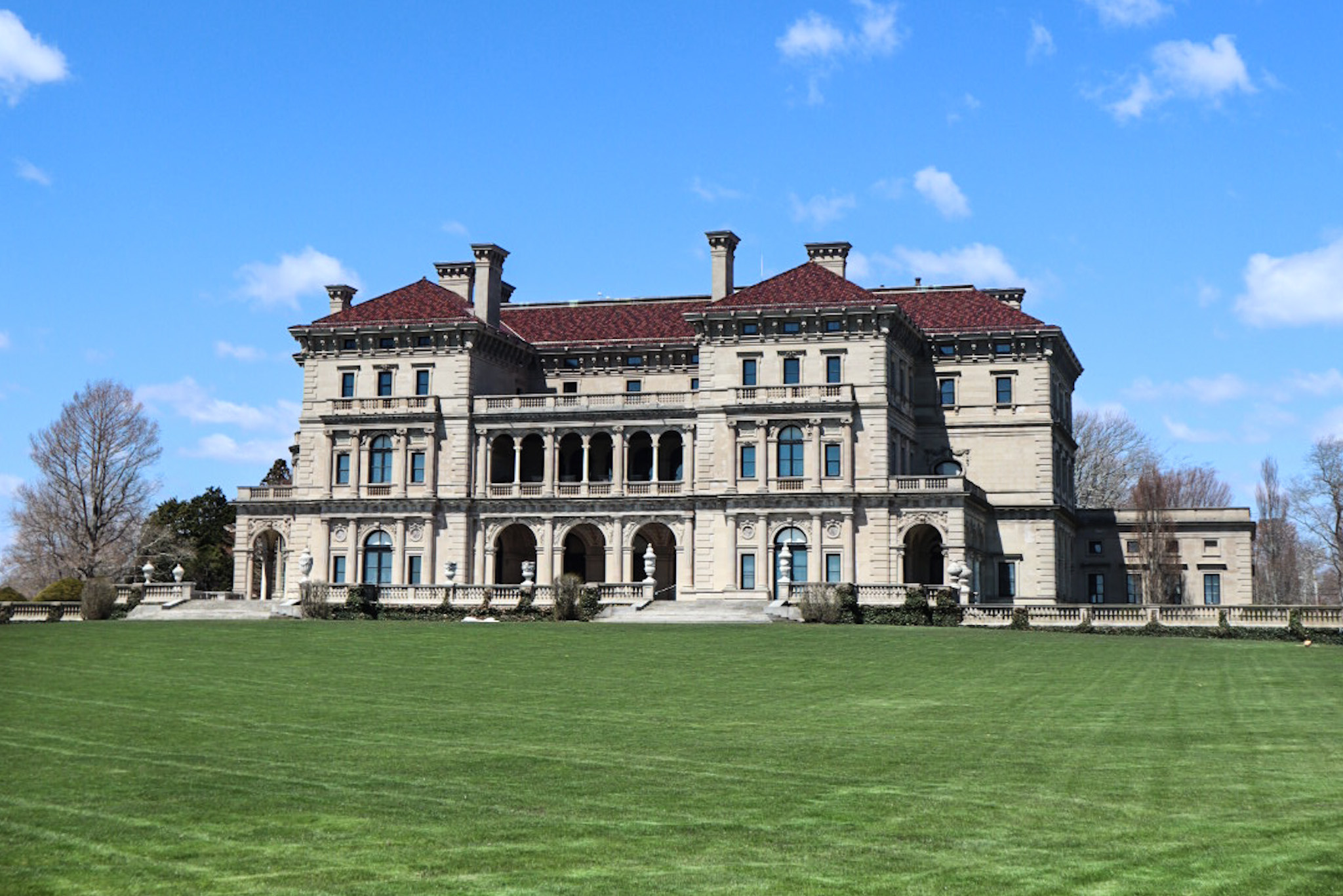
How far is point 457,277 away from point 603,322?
8.08 m

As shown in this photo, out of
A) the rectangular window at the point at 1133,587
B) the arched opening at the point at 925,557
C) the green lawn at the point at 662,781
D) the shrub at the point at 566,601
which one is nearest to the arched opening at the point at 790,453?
the arched opening at the point at 925,557

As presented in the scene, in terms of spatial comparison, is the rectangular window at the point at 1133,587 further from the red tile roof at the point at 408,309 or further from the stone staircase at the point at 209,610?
the stone staircase at the point at 209,610

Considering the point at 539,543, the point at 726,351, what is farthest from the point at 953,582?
the point at 539,543

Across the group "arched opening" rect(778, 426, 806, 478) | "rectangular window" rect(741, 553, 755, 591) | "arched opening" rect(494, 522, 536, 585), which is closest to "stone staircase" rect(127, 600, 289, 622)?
"arched opening" rect(494, 522, 536, 585)

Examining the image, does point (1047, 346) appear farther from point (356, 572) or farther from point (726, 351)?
point (356, 572)

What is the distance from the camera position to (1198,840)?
1365cm

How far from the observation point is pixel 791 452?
230 feet

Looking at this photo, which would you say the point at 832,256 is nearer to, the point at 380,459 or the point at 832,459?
the point at 832,459

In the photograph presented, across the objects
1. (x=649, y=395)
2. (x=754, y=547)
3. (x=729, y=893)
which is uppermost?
(x=649, y=395)

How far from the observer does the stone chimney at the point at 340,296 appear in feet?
267

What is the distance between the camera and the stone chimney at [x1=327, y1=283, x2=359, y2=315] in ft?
267

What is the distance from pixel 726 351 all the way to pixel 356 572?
20.8 m

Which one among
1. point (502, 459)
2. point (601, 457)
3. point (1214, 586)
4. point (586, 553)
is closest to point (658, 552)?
point (586, 553)

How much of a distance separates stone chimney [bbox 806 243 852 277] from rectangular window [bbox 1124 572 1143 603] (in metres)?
23.6
